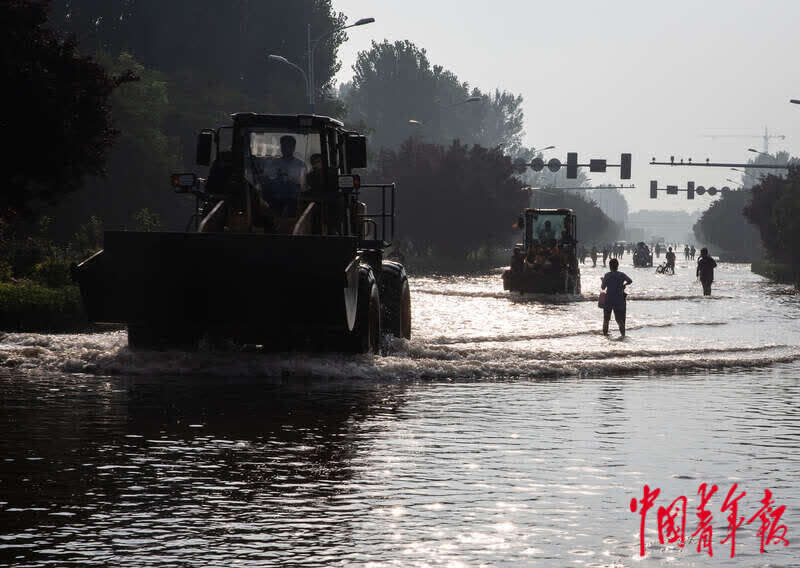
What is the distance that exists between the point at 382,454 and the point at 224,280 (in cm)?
597

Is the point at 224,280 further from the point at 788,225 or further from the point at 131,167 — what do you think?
the point at 788,225

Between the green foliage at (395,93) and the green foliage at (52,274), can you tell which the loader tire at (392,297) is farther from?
the green foliage at (395,93)

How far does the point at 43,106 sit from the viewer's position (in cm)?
2298

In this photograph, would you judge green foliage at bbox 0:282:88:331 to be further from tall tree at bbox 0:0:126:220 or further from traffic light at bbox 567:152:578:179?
traffic light at bbox 567:152:578:179

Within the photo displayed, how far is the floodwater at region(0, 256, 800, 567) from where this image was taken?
7668mm

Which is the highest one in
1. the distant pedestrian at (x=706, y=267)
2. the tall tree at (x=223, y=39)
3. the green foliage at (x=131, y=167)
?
the tall tree at (x=223, y=39)

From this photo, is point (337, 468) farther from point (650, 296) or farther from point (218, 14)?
point (218, 14)

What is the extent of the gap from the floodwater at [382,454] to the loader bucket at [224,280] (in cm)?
76

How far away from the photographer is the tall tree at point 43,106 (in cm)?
2291
